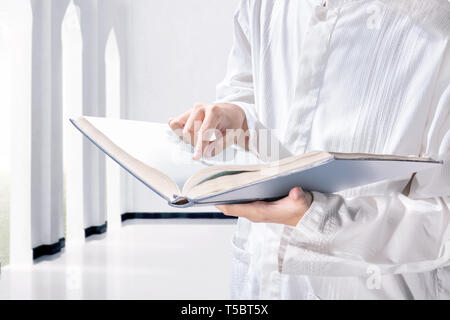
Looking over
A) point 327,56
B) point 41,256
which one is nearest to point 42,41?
point 41,256

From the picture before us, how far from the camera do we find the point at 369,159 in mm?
439

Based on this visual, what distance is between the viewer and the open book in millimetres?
453

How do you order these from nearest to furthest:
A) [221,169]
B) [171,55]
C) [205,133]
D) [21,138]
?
[221,169]
[205,133]
[21,138]
[171,55]

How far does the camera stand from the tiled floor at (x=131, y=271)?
2.32m

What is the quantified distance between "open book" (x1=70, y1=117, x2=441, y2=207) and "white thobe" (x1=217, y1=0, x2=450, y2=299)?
7cm

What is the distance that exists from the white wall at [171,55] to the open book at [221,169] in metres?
4.85

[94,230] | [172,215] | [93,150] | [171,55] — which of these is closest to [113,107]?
Result: [171,55]

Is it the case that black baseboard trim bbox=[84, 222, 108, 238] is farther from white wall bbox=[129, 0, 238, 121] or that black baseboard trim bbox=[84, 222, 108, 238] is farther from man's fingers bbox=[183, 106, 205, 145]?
man's fingers bbox=[183, 106, 205, 145]

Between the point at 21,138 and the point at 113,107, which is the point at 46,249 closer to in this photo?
the point at 21,138

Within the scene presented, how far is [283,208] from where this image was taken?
55 cm

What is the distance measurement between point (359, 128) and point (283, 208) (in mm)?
242

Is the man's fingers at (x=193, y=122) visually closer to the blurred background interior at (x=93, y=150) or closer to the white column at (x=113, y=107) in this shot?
the blurred background interior at (x=93, y=150)
